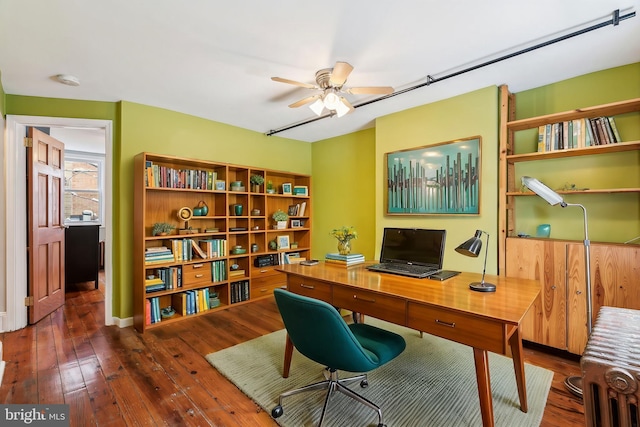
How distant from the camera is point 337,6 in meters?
1.71

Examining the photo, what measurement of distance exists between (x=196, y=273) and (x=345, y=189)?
242cm

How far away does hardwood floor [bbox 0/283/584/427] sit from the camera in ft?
5.73

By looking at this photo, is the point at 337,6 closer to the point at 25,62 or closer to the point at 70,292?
the point at 25,62

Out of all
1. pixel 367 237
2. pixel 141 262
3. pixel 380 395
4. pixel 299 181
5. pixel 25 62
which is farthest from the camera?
pixel 299 181

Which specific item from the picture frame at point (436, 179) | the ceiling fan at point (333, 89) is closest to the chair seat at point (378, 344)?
the picture frame at point (436, 179)

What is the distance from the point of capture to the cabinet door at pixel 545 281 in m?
2.41

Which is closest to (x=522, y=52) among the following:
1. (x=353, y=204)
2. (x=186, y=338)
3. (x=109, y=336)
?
(x=353, y=204)

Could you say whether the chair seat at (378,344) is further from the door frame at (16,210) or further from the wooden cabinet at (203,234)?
the door frame at (16,210)

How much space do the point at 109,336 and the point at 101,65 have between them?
2.52 m

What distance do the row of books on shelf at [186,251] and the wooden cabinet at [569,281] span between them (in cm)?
320

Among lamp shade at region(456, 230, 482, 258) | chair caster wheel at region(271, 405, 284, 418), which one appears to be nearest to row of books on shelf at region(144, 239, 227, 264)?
chair caster wheel at region(271, 405, 284, 418)

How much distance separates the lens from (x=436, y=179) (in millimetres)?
3113

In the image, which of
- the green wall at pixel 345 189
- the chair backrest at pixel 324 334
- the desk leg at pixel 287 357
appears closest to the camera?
the chair backrest at pixel 324 334

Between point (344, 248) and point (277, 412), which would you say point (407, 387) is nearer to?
point (277, 412)
